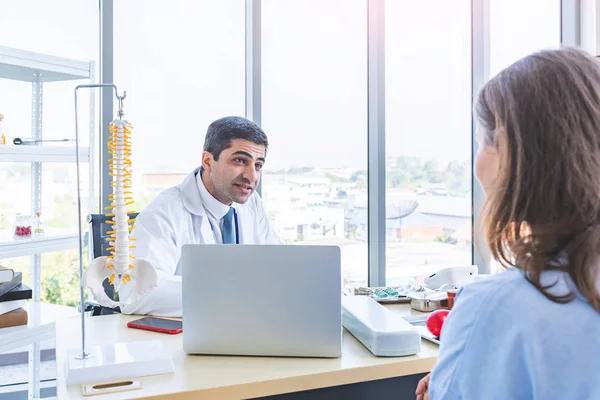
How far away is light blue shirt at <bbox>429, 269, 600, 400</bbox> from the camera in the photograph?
0.69 meters

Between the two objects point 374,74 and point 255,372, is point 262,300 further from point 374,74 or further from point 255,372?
point 374,74

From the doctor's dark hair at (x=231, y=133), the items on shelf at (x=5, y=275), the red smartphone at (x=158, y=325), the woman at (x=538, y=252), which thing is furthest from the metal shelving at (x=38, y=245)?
the woman at (x=538, y=252)

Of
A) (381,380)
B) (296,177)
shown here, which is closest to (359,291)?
(381,380)

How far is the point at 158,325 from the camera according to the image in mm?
1521

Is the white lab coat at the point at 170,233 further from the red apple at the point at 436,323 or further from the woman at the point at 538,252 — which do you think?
the woman at the point at 538,252

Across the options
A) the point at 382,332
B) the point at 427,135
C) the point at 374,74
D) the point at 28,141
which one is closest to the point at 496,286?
the point at 382,332

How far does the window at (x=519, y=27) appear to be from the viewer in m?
3.46

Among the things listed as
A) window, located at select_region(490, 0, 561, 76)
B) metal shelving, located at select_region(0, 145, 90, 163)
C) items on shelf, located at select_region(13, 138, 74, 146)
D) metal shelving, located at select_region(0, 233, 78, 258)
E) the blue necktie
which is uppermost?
window, located at select_region(490, 0, 561, 76)

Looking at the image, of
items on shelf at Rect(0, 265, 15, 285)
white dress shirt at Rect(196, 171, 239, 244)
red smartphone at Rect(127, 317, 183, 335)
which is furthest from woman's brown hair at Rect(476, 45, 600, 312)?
items on shelf at Rect(0, 265, 15, 285)

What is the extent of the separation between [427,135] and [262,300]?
7.54ft

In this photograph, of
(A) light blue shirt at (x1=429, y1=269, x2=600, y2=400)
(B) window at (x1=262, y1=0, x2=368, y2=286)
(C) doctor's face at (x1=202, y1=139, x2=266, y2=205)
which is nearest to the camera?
(A) light blue shirt at (x1=429, y1=269, x2=600, y2=400)

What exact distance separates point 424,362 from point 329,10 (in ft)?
7.51

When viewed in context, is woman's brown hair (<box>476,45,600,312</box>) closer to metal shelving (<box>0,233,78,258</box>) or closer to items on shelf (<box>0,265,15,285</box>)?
items on shelf (<box>0,265,15,285</box>)

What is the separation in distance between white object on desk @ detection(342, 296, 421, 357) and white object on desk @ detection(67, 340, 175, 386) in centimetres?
46
